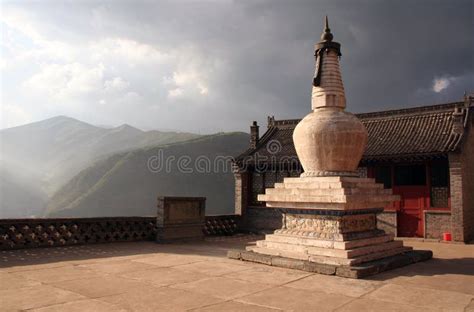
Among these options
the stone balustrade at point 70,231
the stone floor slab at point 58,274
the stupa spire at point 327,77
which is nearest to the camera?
the stone floor slab at point 58,274

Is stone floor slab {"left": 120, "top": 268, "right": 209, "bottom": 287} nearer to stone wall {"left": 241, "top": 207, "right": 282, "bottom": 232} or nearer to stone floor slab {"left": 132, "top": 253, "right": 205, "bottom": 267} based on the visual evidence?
stone floor slab {"left": 132, "top": 253, "right": 205, "bottom": 267}

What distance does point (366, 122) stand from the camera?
2317 cm

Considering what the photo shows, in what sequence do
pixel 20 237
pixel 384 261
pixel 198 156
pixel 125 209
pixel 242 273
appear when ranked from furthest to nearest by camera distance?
pixel 198 156
pixel 125 209
pixel 20 237
pixel 384 261
pixel 242 273

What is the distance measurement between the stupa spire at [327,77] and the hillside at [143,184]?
65869 mm

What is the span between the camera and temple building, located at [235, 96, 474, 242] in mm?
17312

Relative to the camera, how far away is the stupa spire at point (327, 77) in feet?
36.3

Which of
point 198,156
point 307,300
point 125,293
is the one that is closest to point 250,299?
point 307,300

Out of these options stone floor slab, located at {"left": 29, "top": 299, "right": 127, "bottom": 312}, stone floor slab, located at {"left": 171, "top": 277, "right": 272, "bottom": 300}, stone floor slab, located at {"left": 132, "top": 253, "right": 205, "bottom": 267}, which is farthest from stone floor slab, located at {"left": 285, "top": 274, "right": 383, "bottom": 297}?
stone floor slab, located at {"left": 132, "top": 253, "right": 205, "bottom": 267}

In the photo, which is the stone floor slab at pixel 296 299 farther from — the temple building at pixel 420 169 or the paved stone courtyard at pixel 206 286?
the temple building at pixel 420 169

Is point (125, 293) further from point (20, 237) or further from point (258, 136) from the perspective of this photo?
point (258, 136)

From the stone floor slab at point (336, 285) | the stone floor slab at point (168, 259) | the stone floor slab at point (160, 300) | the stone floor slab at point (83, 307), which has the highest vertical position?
the stone floor slab at point (83, 307)

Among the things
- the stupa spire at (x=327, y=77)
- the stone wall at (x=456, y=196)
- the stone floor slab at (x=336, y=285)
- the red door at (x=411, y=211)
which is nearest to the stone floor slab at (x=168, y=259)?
the stone floor slab at (x=336, y=285)

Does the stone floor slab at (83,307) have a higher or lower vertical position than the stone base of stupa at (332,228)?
lower

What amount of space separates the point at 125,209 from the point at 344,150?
75.8m
